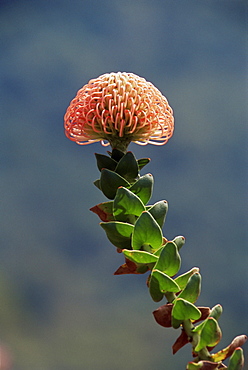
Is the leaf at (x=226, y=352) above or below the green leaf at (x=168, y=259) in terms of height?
below

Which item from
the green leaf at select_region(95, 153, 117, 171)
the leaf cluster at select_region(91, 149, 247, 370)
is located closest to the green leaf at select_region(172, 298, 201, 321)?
the leaf cluster at select_region(91, 149, 247, 370)

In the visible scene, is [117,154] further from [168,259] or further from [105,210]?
[168,259]

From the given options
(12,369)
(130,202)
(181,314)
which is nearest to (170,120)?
(130,202)

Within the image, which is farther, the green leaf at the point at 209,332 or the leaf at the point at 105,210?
the leaf at the point at 105,210

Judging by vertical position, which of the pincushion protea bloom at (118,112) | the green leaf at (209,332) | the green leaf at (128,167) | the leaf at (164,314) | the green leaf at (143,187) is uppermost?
the pincushion protea bloom at (118,112)

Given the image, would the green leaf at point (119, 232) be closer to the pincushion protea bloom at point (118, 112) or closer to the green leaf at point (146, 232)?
the green leaf at point (146, 232)

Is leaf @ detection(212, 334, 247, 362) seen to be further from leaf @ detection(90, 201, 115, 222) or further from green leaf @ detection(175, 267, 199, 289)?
leaf @ detection(90, 201, 115, 222)

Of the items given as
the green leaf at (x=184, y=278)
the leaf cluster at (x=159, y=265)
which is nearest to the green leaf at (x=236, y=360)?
the leaf cluster at (x=159, y=265)
